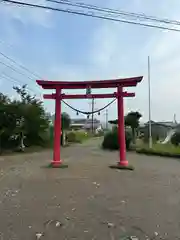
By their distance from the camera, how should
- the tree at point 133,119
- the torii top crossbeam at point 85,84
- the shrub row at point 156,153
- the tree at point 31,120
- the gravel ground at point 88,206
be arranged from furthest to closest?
the tree at point 133,119 < the tree at point 31,120 < the shrub row at point 156,153 < the torii top crossbeam at point 85,84 < the gravel ground at point 88,206

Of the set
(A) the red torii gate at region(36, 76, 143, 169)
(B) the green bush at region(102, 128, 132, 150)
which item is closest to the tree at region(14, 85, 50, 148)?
(B) the green bush at region(102, 128, 132, 150)

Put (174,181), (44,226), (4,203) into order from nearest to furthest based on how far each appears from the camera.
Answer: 1. (44,226)
2. (4,203)
3. (174,181)

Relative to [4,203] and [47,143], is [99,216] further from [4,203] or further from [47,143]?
[47,143]

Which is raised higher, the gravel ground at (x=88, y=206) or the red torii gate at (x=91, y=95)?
the red torii gate at (x=91, y=95)

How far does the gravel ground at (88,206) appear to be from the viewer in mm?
4367

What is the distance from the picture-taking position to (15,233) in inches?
167

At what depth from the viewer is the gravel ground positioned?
4.37 metres

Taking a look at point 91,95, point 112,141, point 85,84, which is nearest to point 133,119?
point 112,141

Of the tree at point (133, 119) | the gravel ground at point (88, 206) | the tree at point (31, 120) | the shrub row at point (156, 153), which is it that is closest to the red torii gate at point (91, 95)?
the gravel ground at point (88, 206)

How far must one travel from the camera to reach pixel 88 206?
578 centimetres

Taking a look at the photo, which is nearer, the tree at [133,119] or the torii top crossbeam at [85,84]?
the torii top crossbeam at [85,84]

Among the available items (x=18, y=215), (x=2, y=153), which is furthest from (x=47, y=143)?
(x=18, y=215)

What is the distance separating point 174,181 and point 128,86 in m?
4.31

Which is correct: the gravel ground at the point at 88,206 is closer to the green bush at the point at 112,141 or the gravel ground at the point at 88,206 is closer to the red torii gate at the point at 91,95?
the red torii gate at the point at 91,95
